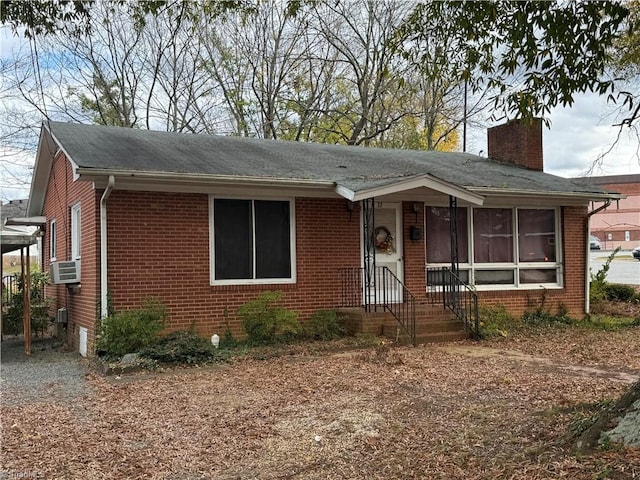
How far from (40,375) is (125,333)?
4.23 ft

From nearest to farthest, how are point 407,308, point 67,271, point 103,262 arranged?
point 103,262, point 67,271, point 407,308

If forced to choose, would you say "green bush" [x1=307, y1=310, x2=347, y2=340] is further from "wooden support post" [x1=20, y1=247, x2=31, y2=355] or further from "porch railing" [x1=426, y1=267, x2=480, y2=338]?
"wooden support post" [x1=20, y1=247, x2=31, y2=355]

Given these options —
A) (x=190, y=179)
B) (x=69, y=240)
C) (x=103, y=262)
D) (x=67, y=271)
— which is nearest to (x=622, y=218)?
(x=69, y=240)

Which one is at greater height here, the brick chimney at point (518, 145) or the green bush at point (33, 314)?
the brick chimney at point (518, 145)

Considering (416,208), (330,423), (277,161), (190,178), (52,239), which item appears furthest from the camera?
(52,239)

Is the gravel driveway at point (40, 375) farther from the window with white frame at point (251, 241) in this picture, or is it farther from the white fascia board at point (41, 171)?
the white fascia board at point (41, 171)

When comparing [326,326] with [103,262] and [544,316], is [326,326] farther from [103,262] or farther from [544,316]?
[544,316]

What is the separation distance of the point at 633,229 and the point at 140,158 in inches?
2580

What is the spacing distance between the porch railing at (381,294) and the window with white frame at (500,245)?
894mm

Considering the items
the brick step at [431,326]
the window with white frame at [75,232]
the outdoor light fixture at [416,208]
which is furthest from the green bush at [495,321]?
the window with white frame at [75,232]

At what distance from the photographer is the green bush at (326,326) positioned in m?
10.7

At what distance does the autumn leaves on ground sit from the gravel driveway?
30 centimetres

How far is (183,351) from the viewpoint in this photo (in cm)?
895

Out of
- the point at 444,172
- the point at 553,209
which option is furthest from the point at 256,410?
the point at 553,209
